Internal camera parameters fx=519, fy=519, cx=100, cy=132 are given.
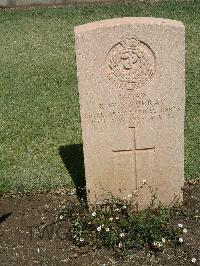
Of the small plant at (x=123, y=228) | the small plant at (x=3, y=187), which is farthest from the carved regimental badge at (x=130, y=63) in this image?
the small plant at (x=3, y=187)

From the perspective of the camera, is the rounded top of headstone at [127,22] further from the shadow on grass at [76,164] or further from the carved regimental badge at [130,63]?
the shadow on grass at [76,164]

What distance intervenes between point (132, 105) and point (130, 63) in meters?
0.35

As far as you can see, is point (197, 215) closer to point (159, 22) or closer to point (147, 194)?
point (147, 194)

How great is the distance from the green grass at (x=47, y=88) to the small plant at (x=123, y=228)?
0.96 meters

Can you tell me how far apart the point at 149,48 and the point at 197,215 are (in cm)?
154

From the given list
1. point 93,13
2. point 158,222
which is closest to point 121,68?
point 158,222

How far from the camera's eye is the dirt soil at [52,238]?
4055 millimetres

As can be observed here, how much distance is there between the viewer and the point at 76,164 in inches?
226

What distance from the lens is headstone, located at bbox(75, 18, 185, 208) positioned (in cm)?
400

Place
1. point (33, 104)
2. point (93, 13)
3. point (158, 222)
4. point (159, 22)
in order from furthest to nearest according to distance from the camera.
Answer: point (93, 13), point (33, 104), point (158, 222), point (159, 22)

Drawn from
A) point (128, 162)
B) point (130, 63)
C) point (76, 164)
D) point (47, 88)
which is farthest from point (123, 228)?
point (47, 88)

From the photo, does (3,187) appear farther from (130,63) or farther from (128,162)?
(130,63)

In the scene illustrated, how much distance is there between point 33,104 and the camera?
768cm

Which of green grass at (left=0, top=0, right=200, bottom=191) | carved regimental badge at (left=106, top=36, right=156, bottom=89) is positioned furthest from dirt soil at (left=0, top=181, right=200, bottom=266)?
carved regimental badge at (left=106, top=36, right=156, bottom=89)
